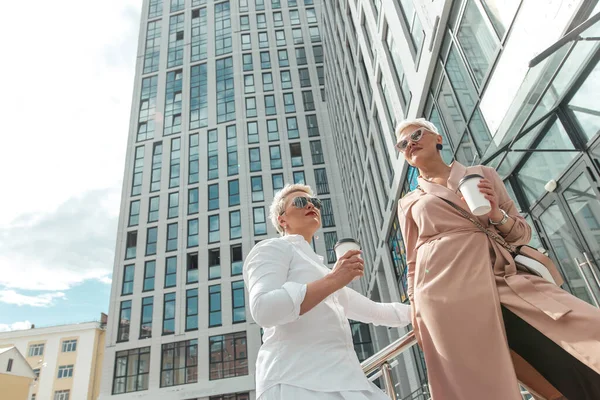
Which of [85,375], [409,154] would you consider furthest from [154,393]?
[409,154]

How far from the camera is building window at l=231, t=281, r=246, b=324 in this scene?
3044 centimetres

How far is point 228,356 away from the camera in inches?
1153

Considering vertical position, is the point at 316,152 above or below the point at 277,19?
below

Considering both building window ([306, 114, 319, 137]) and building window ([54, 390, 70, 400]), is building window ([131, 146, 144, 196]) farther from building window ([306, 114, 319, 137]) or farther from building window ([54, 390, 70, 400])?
building window ([54, 390, 70, 400])

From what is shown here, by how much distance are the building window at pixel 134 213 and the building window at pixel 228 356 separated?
1255 centimetres

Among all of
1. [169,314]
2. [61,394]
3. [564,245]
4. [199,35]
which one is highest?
[199,35]

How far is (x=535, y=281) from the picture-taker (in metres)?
1.73

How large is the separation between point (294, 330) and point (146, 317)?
32.9 metres

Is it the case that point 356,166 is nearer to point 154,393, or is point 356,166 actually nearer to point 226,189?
point 226,189

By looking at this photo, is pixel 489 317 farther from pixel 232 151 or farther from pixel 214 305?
pixel 232 151

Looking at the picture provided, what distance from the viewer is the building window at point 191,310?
1199 inches

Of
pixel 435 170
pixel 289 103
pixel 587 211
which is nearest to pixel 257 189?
pixel 289 103

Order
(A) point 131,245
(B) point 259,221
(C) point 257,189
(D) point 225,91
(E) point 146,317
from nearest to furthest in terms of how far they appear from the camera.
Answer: (E) point 146,317 < (B) point 259,221 < (A) point 131,245 < (C) point 257,189 < (D) point 225,91

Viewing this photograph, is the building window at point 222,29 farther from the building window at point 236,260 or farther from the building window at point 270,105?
the building window at point 236,260
